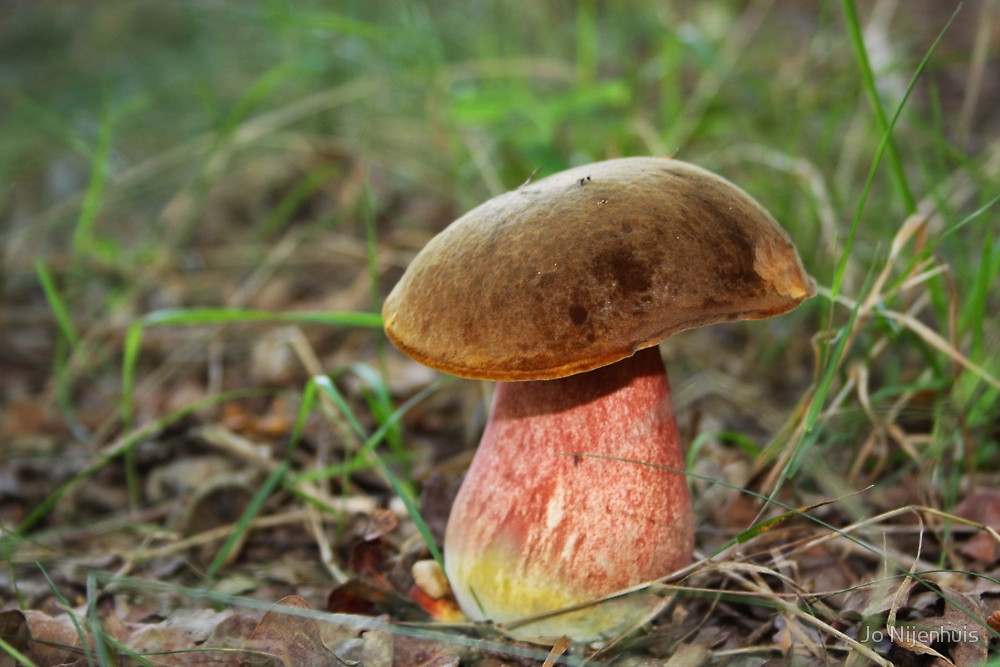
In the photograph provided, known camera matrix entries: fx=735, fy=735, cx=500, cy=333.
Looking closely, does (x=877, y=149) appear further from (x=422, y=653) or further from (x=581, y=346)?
(x=422, y=653)

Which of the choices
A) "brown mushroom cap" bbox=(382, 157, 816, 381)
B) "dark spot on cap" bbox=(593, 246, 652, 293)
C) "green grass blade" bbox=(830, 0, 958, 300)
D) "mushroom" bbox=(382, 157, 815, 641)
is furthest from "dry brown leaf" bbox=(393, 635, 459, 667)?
"green grass blade" bbox=(830, 0, 958, 300)

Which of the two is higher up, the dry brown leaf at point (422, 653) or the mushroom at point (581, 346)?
the mushroom at point (581, 346)

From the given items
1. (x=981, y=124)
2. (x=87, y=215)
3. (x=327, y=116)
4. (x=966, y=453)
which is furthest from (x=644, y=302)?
(x=981, y=124)

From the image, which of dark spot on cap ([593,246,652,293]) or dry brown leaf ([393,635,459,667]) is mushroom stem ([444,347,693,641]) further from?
dark spot on cap ([593,246,652,293])

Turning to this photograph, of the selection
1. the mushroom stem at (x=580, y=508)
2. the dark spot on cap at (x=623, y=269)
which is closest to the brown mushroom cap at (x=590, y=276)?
the dark spot on cap at (x=623, y=269)

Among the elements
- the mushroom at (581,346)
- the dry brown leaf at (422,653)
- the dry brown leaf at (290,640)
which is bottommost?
the dry brown leaf at (422,653)

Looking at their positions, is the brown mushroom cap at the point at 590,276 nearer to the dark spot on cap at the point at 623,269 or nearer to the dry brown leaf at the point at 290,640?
the dark spot on cap at the point at 623,269

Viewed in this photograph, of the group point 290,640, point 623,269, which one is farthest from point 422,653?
point 623,269
